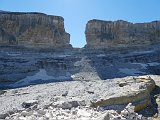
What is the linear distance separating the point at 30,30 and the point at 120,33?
637 inches

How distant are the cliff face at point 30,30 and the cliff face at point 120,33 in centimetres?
536

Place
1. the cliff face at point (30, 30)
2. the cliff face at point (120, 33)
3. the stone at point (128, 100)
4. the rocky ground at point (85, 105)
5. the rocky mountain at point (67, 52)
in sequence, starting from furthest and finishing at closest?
the cliff face at point (120, 33) < the cliff face at point (30, 30) < the rocky mountain at point (67, 52) < the stone at point (128, 100) < the rocky ground at point (85, 105)

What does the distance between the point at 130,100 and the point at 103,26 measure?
4172 centimetres

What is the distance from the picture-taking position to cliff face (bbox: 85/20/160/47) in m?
60.2

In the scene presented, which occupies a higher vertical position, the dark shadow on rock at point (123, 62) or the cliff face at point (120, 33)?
the cliff face at point (120, 33)

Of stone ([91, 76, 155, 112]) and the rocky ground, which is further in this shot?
stone ([91, 76, 155, 112])

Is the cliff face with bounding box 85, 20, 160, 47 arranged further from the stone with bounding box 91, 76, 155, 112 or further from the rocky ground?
the stone with bounding box 91, 76, 155, 112

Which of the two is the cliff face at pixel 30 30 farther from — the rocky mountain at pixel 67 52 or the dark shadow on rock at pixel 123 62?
the dark shadow on rock at pixel 123 62

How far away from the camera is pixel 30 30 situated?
5753cm

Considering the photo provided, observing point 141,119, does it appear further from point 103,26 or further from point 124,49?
point 103,26

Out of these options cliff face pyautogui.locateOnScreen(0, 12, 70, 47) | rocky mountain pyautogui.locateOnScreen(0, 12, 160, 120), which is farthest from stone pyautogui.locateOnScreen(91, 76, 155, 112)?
cliff face pyautogui.locateOnScreen(0, 12, 70, 47)

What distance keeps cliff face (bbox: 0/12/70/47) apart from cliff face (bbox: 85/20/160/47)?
5362mm

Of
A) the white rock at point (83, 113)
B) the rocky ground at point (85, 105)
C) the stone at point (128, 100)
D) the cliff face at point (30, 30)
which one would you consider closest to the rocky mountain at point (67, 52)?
the cliff face at point (30, 30)

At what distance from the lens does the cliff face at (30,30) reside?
5603 centimetres
